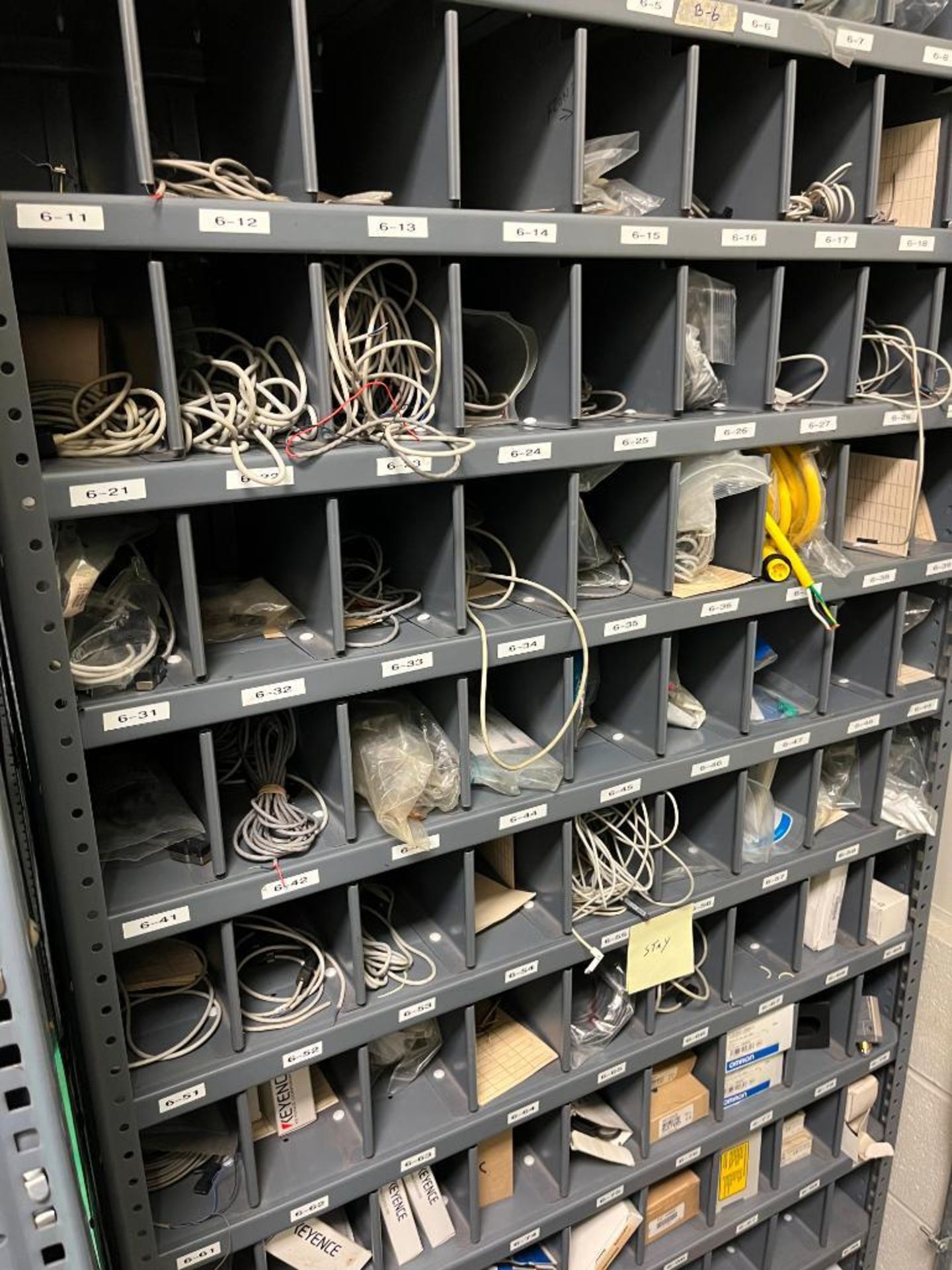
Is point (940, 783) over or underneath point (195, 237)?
underneath

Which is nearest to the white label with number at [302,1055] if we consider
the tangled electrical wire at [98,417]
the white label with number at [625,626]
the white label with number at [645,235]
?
the white label with number at [625,626]

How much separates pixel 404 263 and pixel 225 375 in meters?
0.26

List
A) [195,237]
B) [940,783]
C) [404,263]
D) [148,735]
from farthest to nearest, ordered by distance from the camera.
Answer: [940,783]
[404,263]
[148,735]
[195,237]

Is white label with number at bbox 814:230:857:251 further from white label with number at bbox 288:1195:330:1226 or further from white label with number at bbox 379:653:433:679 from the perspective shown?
white label with number at bbox 288:1195:330:1226

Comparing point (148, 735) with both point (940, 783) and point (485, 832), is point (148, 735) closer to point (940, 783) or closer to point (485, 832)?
point (485, 832)

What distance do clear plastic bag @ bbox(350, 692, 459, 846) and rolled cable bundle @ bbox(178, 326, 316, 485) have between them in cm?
41

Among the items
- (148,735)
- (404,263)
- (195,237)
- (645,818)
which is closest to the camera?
(195,237)

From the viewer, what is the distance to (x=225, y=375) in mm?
1203

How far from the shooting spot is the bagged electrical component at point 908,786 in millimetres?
1847

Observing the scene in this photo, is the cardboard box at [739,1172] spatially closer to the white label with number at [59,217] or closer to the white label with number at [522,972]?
the white label with number at [522,972]

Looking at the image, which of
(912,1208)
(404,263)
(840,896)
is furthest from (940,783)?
(404,263)

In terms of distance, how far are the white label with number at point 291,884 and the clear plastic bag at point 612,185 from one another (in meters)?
0.92

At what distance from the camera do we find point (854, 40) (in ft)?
4.39

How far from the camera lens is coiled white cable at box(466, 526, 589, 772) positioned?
129cm
